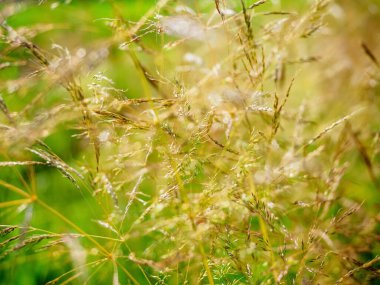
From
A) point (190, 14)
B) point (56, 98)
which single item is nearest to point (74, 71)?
point (190, 14)

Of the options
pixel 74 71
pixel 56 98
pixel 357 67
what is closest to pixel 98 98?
pixel 74 71

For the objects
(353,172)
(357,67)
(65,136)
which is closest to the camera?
(353,172)

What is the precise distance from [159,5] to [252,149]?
481 mm

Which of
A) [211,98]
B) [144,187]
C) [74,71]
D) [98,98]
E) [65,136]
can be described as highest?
[74,71]

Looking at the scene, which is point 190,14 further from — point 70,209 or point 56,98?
point 56,98

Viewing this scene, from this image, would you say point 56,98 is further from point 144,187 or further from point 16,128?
point 16,128

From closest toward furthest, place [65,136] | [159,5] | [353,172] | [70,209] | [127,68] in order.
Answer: [159,5] → [70,209] → [353,172] → [65,136] → [127,68]

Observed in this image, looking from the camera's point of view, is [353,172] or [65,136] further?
[65,136]

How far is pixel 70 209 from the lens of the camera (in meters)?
2.29

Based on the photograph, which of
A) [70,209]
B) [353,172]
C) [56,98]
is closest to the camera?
[70,209]

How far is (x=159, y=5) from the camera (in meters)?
1.25

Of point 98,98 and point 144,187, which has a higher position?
point 98,98

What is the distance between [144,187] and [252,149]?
1.23m

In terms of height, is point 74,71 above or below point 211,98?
above
